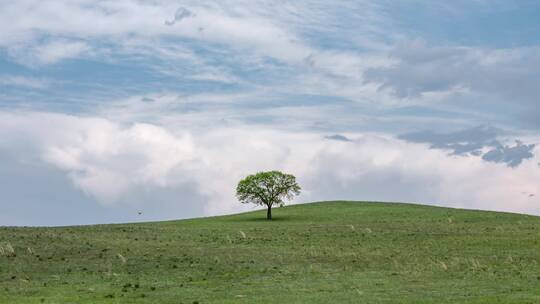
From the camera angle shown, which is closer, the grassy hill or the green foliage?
the grassy hill

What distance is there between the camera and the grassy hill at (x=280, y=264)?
32906 mm

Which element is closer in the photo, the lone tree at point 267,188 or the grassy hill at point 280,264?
the grassy hill at point 280,264

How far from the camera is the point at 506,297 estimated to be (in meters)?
31.0

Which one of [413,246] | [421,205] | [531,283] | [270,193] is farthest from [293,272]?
[421,205]

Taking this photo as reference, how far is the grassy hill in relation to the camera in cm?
3291

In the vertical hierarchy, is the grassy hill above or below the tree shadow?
below

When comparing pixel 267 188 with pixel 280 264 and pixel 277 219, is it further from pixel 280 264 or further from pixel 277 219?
pixel 280 264

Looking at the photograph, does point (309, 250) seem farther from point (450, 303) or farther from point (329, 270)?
point (450, 303)

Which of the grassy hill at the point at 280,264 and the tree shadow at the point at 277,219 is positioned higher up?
the tree shadow at the point at 277,219

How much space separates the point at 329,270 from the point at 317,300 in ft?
39.7

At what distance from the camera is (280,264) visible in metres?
45.8

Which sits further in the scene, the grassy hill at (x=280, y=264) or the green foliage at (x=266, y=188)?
the green foliage at (x=266, y=188)

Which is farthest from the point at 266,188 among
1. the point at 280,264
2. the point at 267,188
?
the point at 280,264

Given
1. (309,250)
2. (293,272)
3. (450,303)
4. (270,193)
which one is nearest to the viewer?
(450,303)
